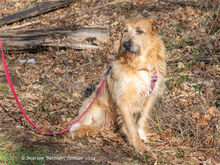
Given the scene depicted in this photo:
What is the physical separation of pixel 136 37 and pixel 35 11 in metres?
7.78

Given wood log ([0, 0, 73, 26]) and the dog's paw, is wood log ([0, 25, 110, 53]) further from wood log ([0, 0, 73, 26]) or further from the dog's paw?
the dog's paw

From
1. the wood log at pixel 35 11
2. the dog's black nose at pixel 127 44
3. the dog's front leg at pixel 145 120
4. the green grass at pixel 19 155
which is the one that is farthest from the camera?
the wood log at pixel 35 11

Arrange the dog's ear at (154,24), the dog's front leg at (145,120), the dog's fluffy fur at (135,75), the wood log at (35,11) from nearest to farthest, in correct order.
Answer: the dog's fluffy fur at (135,75) < the dog's ear at (154,24) < the dog's front leg at (145,120) < the wood log at (35,11)

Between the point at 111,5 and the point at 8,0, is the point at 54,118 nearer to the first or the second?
the point at 111,5

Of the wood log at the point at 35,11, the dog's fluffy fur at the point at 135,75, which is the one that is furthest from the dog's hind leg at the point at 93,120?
the wood log at the point at 35,11

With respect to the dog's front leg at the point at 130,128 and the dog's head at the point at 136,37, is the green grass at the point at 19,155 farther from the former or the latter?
the dog's head at the point at 136,37

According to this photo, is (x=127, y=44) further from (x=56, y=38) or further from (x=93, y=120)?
(x=56, y=38)

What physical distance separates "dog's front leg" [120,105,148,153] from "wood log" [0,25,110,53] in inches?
157

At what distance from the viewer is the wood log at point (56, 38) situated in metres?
8.05

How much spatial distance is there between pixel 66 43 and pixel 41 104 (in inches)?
122

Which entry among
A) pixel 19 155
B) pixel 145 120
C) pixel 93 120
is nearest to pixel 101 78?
pixel 93 120

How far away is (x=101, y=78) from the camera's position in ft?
21.9

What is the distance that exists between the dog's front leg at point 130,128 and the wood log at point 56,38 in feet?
13.1

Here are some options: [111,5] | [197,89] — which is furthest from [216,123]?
[111,5]
